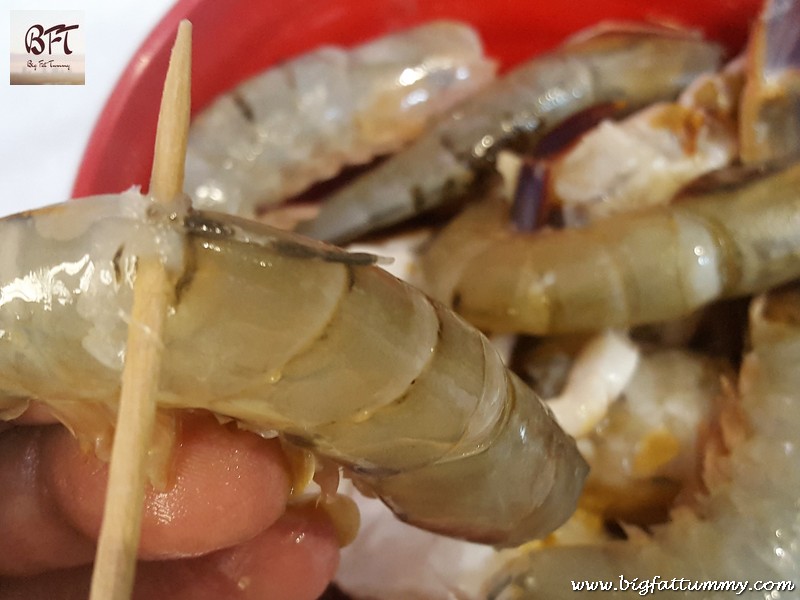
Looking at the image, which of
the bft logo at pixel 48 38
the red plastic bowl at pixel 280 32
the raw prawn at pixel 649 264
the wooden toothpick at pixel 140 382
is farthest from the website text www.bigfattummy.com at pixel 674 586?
the bft logo at pixel 48 38

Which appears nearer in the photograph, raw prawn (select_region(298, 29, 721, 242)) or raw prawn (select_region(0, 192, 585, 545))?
raw prawn (select_region(0, 192, 585, 545))

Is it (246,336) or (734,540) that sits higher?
(246,336)

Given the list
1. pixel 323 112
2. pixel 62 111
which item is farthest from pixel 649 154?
pixel 62 111

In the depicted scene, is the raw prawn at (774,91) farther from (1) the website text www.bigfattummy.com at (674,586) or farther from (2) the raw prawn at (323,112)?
(1) the website text www.bigfattummy.com at (674,586)

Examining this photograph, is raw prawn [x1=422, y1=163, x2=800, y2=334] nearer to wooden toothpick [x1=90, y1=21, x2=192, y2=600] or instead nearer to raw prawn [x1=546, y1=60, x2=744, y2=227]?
raw prawn [x1=546, y1=60, x2=744, y2=227]

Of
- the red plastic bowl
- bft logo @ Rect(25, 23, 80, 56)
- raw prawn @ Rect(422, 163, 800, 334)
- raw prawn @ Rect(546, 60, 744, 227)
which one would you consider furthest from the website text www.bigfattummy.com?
bft logo @ Rect(25, 23, 80, 56)

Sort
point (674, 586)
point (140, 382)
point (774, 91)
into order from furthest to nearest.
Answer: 1. point (774, 91)
2. point (674, 586)
3. point (140, 382)

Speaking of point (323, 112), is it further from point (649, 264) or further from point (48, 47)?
point (649, 264)
